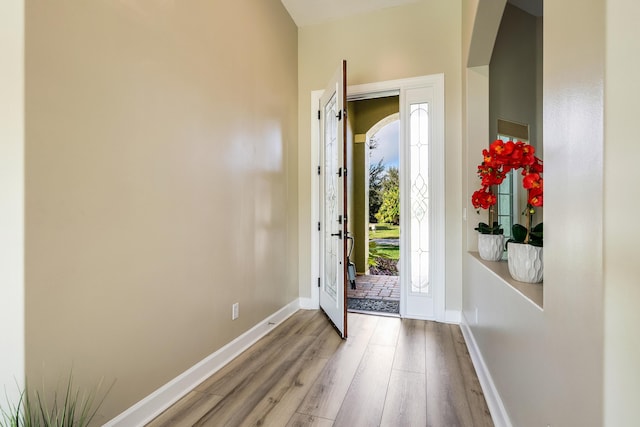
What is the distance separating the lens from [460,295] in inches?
124

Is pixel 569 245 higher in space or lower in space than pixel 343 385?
higher

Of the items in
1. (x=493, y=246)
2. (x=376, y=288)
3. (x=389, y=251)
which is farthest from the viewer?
(x=389, y=251)

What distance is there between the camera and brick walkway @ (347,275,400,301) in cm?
441

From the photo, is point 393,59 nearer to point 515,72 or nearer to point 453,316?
point 515,72

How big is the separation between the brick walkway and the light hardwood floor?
1.45 metres

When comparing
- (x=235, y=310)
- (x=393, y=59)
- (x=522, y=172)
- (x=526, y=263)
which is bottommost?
(x=235, y=310)

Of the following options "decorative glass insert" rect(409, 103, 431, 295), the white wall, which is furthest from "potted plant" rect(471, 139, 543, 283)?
the white wall

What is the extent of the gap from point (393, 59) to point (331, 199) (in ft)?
5.43

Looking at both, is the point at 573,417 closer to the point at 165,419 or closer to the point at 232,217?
the point at 165,419

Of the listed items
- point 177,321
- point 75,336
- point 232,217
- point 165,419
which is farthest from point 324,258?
point 75,336

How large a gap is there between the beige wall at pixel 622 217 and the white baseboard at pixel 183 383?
1929mm

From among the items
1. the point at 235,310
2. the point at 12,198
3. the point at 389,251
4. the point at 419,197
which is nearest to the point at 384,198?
the point at 389,251

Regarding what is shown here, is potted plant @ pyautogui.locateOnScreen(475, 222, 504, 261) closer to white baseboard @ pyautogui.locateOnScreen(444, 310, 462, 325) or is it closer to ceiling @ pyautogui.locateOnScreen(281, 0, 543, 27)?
white baseboard @ pyautogui.locateOnScreen(444, 310, 462, 325)

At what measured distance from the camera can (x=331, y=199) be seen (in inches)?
134
